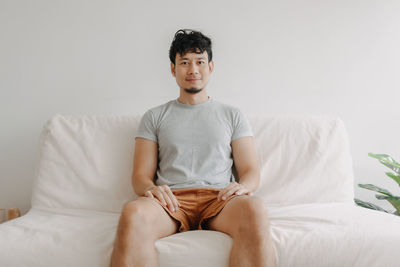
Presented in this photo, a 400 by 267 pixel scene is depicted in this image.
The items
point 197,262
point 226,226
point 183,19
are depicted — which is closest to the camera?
point 197,262

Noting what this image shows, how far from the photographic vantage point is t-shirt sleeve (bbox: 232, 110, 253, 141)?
165 centimetres

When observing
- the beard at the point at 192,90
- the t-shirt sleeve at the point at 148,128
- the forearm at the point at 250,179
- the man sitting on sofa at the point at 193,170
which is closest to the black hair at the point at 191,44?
the man sitting on sofa at the point at 193,170

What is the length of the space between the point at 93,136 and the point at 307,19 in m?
1.39

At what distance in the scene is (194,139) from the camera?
1.61 metres

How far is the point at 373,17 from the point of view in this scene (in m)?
2.17

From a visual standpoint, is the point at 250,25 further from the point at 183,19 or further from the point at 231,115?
the point at 231,115

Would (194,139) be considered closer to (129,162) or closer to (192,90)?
(192,90)

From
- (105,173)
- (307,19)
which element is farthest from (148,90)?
(307,19)

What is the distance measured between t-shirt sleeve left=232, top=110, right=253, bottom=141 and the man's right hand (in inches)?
17.2

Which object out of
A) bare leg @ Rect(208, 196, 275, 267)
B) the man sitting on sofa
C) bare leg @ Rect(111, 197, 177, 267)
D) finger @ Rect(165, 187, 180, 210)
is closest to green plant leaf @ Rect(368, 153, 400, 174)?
the man sitting on sofa

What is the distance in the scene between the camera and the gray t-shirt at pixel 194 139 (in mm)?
1547

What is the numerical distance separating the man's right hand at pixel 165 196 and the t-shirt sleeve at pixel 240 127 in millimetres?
437

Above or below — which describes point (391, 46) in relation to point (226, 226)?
above

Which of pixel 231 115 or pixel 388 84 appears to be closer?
pixel 231 115
